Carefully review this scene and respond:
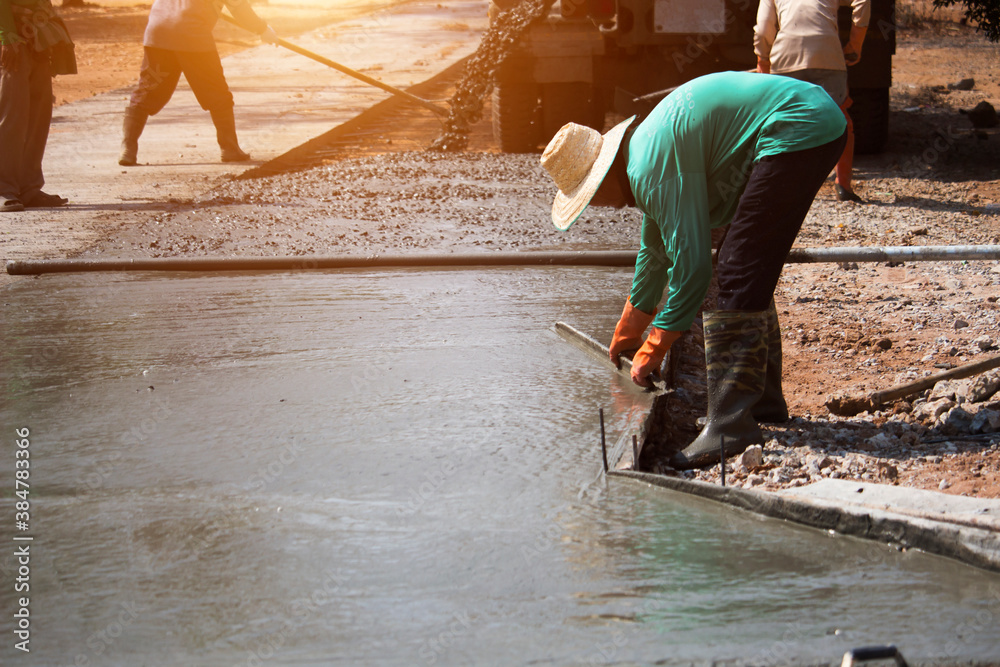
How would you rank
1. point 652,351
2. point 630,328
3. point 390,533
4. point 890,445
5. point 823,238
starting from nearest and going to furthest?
1. point 390,533
2. point 652,351
3. point 890,445
4. point 630,328
5. point 823,238

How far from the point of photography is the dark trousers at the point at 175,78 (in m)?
7.91

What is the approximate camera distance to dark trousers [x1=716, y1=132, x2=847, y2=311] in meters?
2.80

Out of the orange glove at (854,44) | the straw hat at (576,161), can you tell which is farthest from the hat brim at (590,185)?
the orange glove at (854,44)

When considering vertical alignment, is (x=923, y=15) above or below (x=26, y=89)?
below

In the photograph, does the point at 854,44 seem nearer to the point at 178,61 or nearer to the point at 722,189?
the point at 722,189

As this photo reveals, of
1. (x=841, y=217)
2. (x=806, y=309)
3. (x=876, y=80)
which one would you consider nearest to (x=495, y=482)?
(x=806, y=309)

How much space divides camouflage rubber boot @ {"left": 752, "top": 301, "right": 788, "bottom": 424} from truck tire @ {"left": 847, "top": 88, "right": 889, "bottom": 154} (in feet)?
17.3

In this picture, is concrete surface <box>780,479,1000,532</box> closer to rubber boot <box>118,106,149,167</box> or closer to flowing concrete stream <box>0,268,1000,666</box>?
flowing concrete stream <box>0,268,1000,666</box>

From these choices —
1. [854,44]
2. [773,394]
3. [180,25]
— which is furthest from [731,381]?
[180,25]

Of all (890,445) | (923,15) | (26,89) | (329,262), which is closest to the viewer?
(890,445)

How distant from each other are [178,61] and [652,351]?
6.45 metres

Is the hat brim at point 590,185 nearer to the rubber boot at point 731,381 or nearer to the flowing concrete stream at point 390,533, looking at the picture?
the rubber boot at point 731,381

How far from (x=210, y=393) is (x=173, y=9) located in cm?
563

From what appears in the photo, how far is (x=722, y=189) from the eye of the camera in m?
2.97
